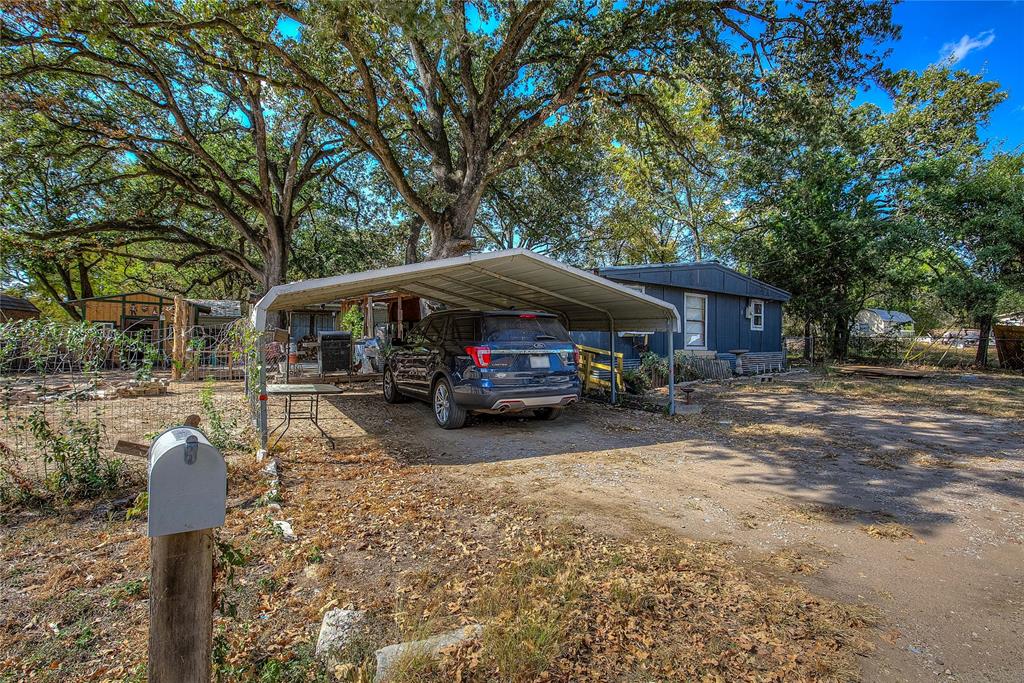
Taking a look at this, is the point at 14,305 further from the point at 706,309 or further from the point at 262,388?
the point at 706,309

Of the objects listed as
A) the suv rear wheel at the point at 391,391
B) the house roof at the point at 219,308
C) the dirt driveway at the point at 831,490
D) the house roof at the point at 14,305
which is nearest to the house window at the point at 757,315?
the dirt driveway at the point at 831,490

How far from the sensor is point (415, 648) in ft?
7.25

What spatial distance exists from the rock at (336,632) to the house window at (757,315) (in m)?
18.1

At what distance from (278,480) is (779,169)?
21.3 meters

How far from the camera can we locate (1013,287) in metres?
15.9

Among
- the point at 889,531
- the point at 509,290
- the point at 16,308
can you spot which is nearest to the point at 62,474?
the point at 889,531

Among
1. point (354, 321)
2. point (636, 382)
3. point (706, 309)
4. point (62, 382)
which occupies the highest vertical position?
point (706, 309)

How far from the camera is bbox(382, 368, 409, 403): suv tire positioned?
9.50 m

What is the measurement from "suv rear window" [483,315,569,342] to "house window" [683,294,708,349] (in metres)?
9.22

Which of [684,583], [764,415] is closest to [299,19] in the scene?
[684,583]

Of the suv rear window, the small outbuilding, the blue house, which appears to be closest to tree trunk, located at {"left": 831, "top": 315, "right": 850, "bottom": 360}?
the blue house

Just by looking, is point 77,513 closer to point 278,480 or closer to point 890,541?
point 278,480

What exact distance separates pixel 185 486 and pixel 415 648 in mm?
1271

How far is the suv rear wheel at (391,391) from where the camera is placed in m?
9.50
